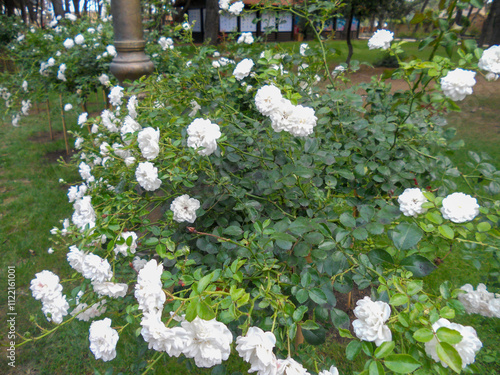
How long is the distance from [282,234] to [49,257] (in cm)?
269

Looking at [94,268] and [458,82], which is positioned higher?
[458,82]

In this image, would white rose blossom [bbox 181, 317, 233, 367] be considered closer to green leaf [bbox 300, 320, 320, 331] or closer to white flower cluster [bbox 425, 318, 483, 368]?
green leaf [bbox 300, 320, 320, 331]

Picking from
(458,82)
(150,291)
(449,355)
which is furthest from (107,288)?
(458,82)

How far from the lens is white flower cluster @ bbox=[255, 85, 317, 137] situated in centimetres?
116

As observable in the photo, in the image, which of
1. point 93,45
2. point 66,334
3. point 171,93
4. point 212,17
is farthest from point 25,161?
point 212,17

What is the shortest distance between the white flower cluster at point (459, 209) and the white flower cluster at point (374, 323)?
447mm

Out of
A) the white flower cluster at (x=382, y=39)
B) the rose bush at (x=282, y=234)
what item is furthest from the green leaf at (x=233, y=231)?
the white flower cluster at (x=382, y=39)

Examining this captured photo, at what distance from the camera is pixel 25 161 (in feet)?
16.6

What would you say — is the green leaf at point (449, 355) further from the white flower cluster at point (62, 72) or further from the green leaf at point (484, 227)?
the white flower cluster at point (62, 72)

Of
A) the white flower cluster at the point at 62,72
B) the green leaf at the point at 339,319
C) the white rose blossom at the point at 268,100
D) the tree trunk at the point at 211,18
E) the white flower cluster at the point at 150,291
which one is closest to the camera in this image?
the white flower cluster at the point at 150,291

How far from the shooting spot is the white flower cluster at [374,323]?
2.47 feet

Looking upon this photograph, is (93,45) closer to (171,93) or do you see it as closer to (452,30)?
(171,93)

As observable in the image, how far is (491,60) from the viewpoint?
1.18 meters

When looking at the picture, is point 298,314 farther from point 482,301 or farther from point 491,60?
point 491,60
